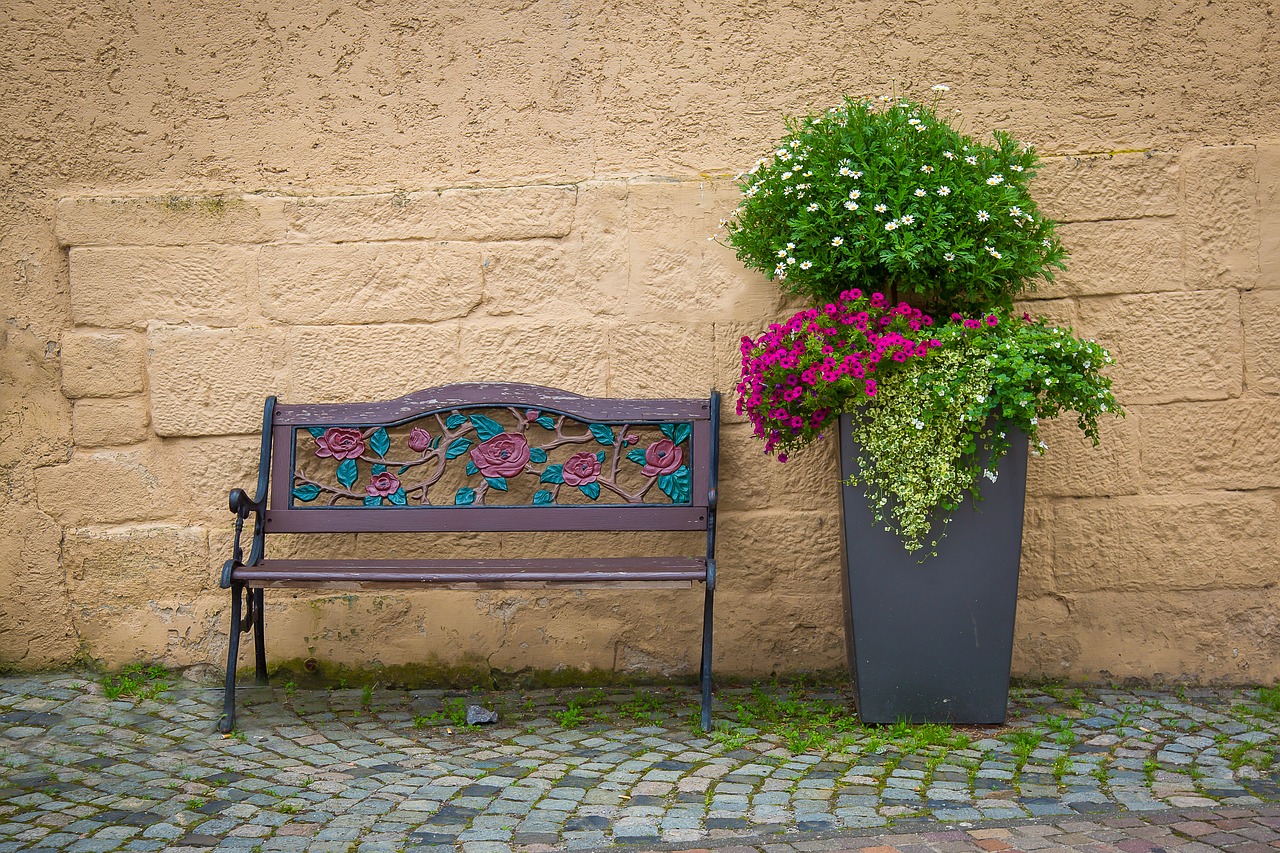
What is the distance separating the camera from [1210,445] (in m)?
3.84

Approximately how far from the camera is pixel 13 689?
381 centimetres

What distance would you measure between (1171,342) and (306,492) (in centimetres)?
307

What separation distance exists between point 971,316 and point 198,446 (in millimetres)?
2737

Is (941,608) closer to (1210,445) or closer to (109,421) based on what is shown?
(1210,445)

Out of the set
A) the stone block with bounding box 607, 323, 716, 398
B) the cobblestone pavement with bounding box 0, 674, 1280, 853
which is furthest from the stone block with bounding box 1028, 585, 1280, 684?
the stone block with bounding box 607, 323, 716, 398

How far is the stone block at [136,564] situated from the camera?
3.96 metres

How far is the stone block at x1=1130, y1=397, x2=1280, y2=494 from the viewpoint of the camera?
151 inches

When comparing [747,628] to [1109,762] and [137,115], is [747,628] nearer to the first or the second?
[1109,762]

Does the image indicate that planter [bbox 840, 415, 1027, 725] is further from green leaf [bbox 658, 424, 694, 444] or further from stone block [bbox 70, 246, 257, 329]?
stone block [bbox 70, 246, 257, 329]

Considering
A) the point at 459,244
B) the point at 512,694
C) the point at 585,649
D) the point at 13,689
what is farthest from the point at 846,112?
the point at 13,689

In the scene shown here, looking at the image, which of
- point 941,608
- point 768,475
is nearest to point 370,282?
point 768,475

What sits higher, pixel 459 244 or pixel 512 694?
pixel 459 244

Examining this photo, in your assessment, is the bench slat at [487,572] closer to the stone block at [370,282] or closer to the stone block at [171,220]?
the stone block at [370,282]

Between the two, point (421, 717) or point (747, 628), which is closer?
point (421, 717)
